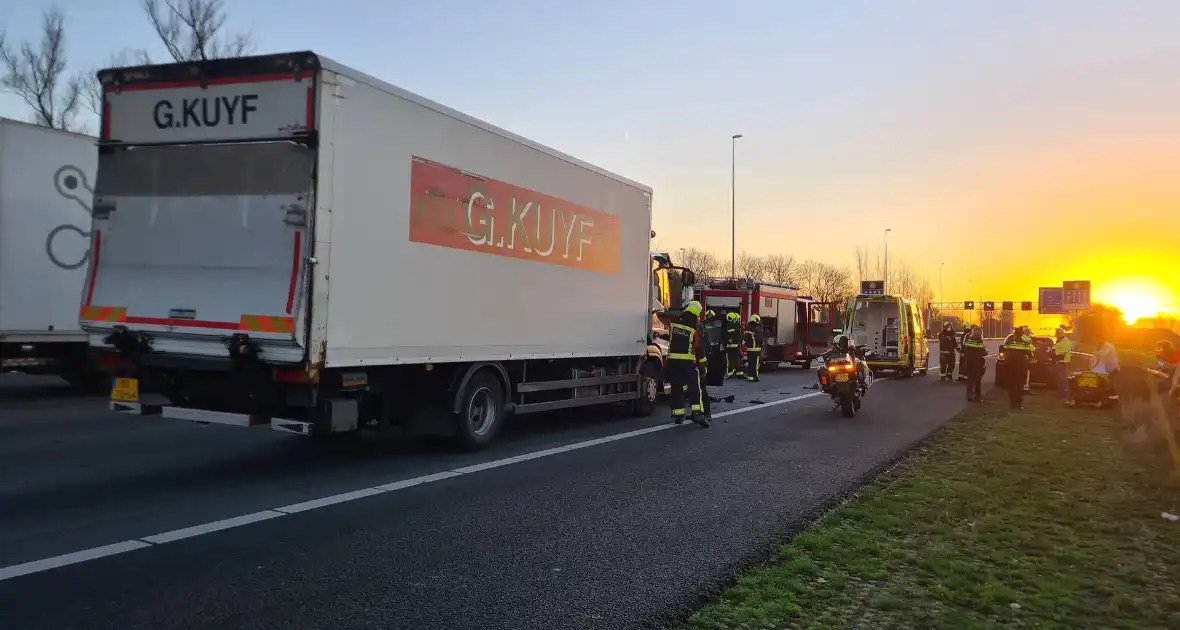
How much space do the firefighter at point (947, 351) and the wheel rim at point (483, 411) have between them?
17571 mm

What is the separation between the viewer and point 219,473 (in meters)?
7.67

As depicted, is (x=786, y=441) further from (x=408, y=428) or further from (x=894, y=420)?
(x=408, y=428)

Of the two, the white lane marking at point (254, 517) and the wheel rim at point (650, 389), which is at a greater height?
the wheel rim at point (650, 389)

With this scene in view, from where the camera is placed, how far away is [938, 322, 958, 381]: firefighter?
23.2 m

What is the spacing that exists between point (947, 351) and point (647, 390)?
13.9 m

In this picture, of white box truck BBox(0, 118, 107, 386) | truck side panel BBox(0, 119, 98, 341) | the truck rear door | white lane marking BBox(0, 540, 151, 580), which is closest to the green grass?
white lane marking BBox(0, 540, 151, 580)

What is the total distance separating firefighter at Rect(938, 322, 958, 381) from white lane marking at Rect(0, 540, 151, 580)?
22.1 metres

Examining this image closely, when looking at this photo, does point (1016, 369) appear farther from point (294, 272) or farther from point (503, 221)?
point (294, 272)

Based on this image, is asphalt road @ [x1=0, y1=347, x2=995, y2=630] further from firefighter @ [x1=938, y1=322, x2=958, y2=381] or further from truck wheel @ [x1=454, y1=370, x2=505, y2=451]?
firefighter @ [x1=938, y1=322, x2=958, y2=381]

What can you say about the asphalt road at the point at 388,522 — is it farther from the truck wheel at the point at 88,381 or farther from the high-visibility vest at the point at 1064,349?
the high-visibility vest at the point at 1064,349

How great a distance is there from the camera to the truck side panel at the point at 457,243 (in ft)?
24.1

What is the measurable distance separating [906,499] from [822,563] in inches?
92.0

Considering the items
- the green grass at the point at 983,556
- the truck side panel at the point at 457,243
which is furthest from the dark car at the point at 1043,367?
the truck side panel at the point at 457,243

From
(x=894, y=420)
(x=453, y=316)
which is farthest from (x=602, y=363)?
(x=894, y=420)
